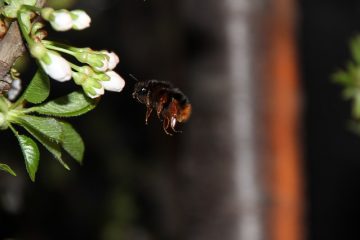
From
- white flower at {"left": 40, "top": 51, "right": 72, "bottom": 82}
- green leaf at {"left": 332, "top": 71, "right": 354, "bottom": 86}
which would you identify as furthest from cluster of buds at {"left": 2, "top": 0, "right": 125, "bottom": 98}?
green leaf at {"left": 332, "top": 71, "right": 354, "bottom": 86}

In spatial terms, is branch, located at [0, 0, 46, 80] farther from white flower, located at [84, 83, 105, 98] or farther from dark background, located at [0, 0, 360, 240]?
dark background, located at [0, 0, 360, 240]

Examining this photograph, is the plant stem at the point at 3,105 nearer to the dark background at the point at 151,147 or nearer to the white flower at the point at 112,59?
the white flower at the point at 112,59

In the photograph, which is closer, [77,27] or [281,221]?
[77,27]

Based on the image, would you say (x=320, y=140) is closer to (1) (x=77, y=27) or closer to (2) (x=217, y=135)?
(2) (x=217, y=135)

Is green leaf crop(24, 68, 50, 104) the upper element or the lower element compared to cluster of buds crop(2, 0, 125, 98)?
lower

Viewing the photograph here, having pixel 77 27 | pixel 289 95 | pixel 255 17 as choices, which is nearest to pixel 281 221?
pixel 289 95

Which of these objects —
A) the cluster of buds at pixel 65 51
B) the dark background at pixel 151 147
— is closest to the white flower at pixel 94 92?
the cluster of buds at pixel 65 51
